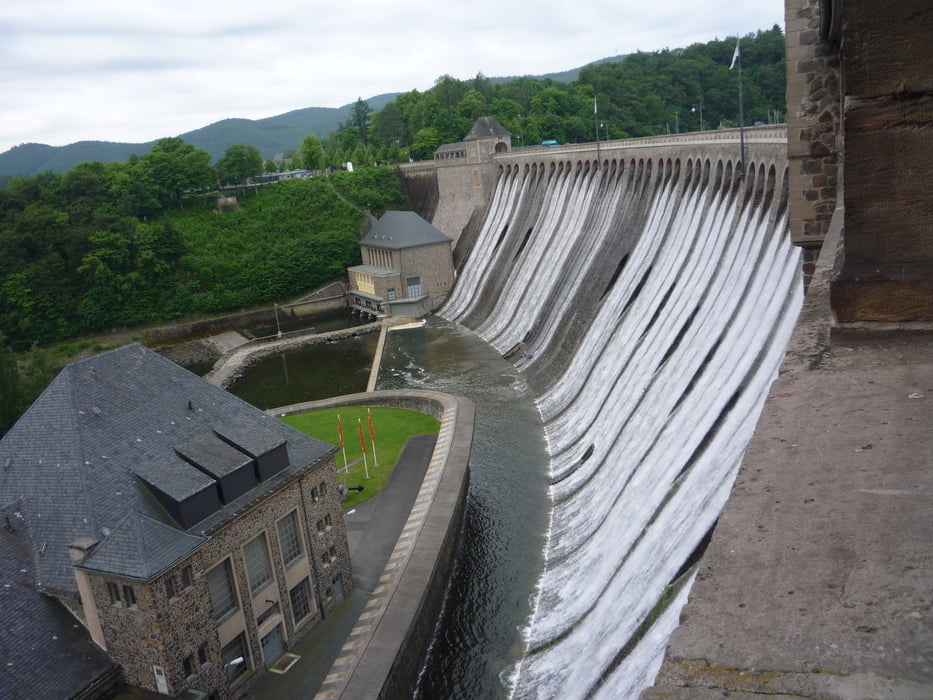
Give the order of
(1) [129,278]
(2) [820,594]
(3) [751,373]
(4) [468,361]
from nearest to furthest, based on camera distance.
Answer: (2) [820,594]
(3) [751,373]
(4) [468,361]
(1) [129,278]

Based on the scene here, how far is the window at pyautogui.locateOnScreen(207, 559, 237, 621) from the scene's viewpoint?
15.8m

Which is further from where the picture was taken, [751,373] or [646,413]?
[646,413]

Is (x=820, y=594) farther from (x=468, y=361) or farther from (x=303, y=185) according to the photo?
(x=303, y=185)

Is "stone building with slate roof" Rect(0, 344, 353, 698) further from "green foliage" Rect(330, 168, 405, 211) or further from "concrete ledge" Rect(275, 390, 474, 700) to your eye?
"green foliage" Rect(330, 168, 405, 211)

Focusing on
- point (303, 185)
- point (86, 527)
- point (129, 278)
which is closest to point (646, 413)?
point (86, 527)

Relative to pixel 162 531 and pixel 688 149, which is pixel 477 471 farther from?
pixel 688 149

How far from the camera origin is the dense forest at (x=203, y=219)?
55.5 metres

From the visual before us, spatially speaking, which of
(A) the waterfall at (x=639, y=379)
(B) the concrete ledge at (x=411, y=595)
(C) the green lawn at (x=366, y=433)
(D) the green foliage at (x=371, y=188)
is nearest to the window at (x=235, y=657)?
(B) the concrete ledge at (x=411, y=595)

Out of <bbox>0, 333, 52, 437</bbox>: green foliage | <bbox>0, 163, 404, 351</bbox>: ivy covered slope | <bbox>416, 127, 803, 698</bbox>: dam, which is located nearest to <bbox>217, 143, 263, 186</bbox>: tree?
<bbox>0, 163, 404, 351</bbox>: ivy covered slope

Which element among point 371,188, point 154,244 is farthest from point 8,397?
point 371,188

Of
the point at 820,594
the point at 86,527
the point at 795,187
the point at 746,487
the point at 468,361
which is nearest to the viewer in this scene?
the point at 820,594

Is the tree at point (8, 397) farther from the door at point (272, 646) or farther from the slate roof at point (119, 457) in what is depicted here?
the door at point (272, 646)

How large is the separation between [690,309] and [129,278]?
44.3 meters

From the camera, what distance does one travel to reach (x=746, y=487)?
448 cm
